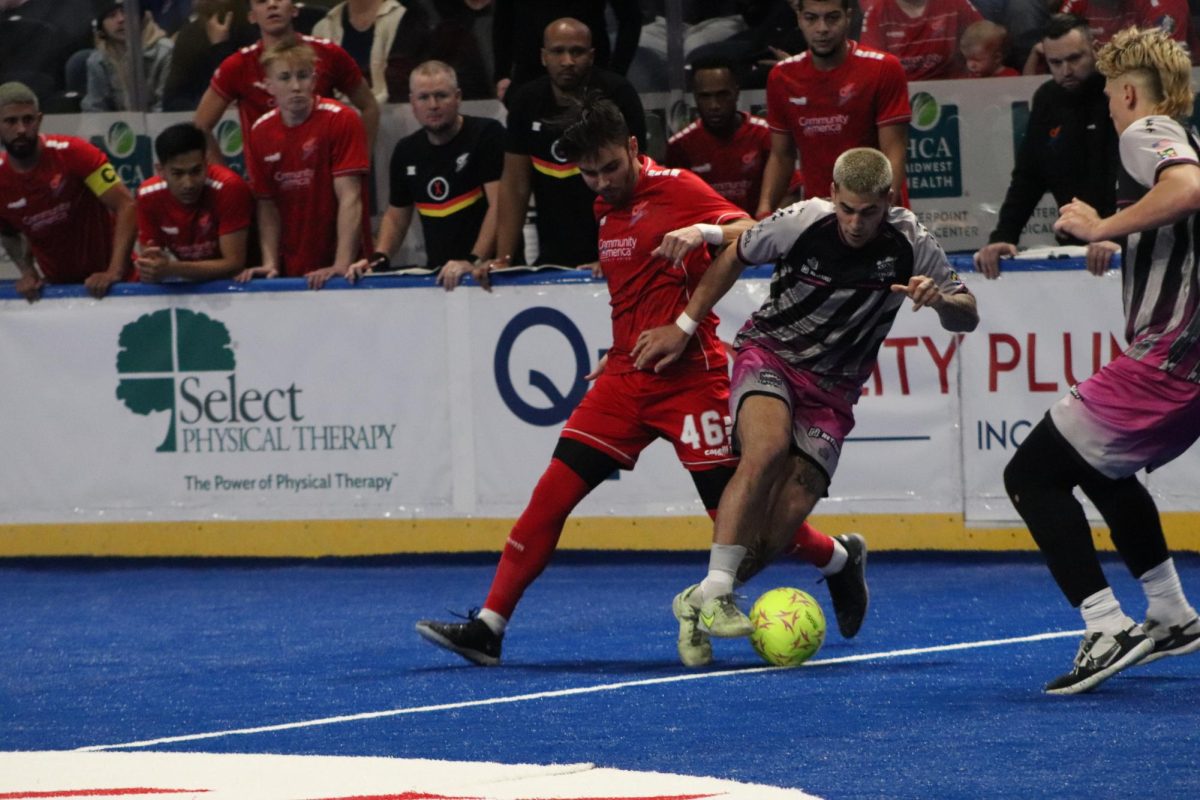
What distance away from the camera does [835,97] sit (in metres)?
10.3

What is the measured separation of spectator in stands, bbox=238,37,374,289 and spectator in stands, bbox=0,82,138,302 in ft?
2.69

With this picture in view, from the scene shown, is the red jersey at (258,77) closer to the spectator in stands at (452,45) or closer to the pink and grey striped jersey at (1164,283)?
the spectator in stands at (452,45)

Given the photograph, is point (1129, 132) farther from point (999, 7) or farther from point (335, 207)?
point (335, 207)

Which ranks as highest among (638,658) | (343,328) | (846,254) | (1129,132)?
(1129,132)

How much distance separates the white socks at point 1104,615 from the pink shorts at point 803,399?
1250 millimetres

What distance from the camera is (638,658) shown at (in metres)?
8.06

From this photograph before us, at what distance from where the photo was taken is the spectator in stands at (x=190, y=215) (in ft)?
36.7

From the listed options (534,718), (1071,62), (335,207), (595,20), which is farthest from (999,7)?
(534,718)

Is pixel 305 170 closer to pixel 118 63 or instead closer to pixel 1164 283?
pixel 118 63

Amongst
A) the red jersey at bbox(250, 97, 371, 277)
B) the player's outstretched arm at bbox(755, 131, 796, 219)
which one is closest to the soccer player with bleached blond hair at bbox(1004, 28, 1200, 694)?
the player's outstretched arm at bbox(755, 131, 796, 219)

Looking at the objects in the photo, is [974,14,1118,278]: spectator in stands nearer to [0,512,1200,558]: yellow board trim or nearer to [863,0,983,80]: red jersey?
[863,0,983,80]: red jersey

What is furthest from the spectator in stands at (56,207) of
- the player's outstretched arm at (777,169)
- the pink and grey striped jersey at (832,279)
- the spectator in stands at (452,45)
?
the pink and grey striped jersey at (832,279)

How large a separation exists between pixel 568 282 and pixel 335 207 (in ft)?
5.16

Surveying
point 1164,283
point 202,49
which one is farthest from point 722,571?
point 202,49
